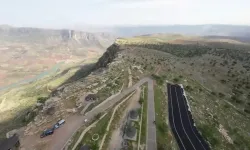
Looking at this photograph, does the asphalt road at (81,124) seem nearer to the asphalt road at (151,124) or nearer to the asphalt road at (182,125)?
the asphalt road at (151,124)

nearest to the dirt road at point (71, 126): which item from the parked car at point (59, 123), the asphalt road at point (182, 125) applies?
the parked car at point (59, 123)

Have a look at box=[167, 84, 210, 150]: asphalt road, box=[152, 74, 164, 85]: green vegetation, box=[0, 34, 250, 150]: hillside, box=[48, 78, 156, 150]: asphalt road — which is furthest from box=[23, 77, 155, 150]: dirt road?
box=[152, 74, 164, 85]: green vegetation

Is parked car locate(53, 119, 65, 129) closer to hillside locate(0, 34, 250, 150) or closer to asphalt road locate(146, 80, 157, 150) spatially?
hillside locate(0, 34, 250, 150)

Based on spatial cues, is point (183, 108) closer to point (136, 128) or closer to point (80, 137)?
point (136, 128)

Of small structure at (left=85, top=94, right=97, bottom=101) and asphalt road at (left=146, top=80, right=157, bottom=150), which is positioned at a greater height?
small structure at (left=85, top=94, right=97, bottom=101)

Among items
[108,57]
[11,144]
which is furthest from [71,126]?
[108,57]

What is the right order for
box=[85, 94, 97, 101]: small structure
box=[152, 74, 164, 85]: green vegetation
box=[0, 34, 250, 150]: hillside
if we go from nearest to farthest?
1. box=[0, 34, 250, 150]: hillside
2. box=[85, 94, 97, 101]: small structure
3. box=[152, 74, 164, 85]: green vegetation

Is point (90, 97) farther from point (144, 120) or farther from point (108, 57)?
point (108, 57)

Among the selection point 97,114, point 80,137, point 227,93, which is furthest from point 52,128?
point 227,93
